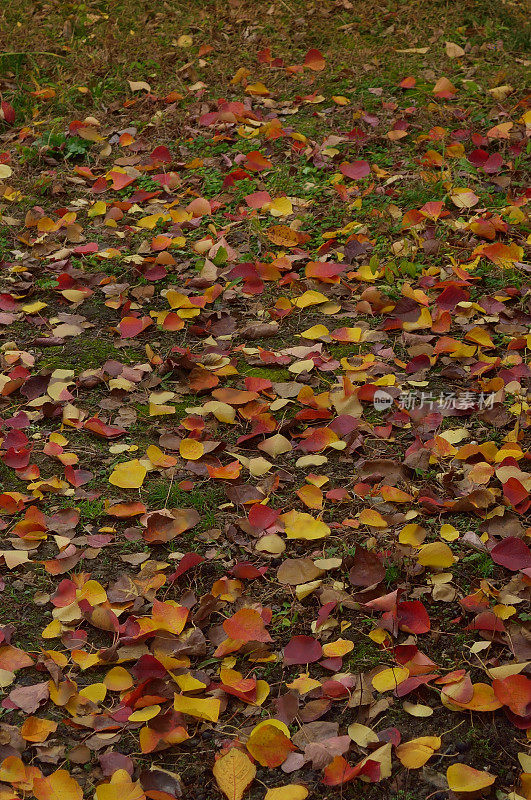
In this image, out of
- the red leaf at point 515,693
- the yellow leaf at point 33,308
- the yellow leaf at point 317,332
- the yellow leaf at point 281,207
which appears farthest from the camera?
the yellow leaf at point 281,207

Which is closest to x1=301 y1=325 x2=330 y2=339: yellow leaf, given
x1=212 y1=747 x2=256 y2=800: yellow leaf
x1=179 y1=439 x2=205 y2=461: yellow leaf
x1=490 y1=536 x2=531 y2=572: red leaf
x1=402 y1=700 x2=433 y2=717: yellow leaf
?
x1=179 y1=439 x2=205 y2=461: yellow leaf

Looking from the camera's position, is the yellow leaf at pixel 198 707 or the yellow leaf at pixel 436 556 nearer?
the yellow leaf at pixel 198 707

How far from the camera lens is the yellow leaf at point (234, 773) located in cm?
165

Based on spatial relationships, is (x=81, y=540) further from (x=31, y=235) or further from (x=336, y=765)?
(x=31, y=235)

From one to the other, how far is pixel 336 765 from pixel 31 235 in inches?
102

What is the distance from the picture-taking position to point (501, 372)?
2.62 meters

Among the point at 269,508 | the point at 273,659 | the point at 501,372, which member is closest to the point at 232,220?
the point at 501,372

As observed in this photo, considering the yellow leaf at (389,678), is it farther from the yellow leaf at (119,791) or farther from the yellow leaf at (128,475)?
the yellow leaf at (128,475)

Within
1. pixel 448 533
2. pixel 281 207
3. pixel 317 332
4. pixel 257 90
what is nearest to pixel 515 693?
pixel 448 533

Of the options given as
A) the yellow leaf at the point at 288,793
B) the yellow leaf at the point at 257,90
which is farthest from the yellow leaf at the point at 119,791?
the yellow leaf at the point at 257,90

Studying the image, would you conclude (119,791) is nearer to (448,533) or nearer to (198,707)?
(198,707)

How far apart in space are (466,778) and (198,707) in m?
0.56

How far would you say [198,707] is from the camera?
177 cm

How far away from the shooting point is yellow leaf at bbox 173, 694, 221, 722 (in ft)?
5.74
